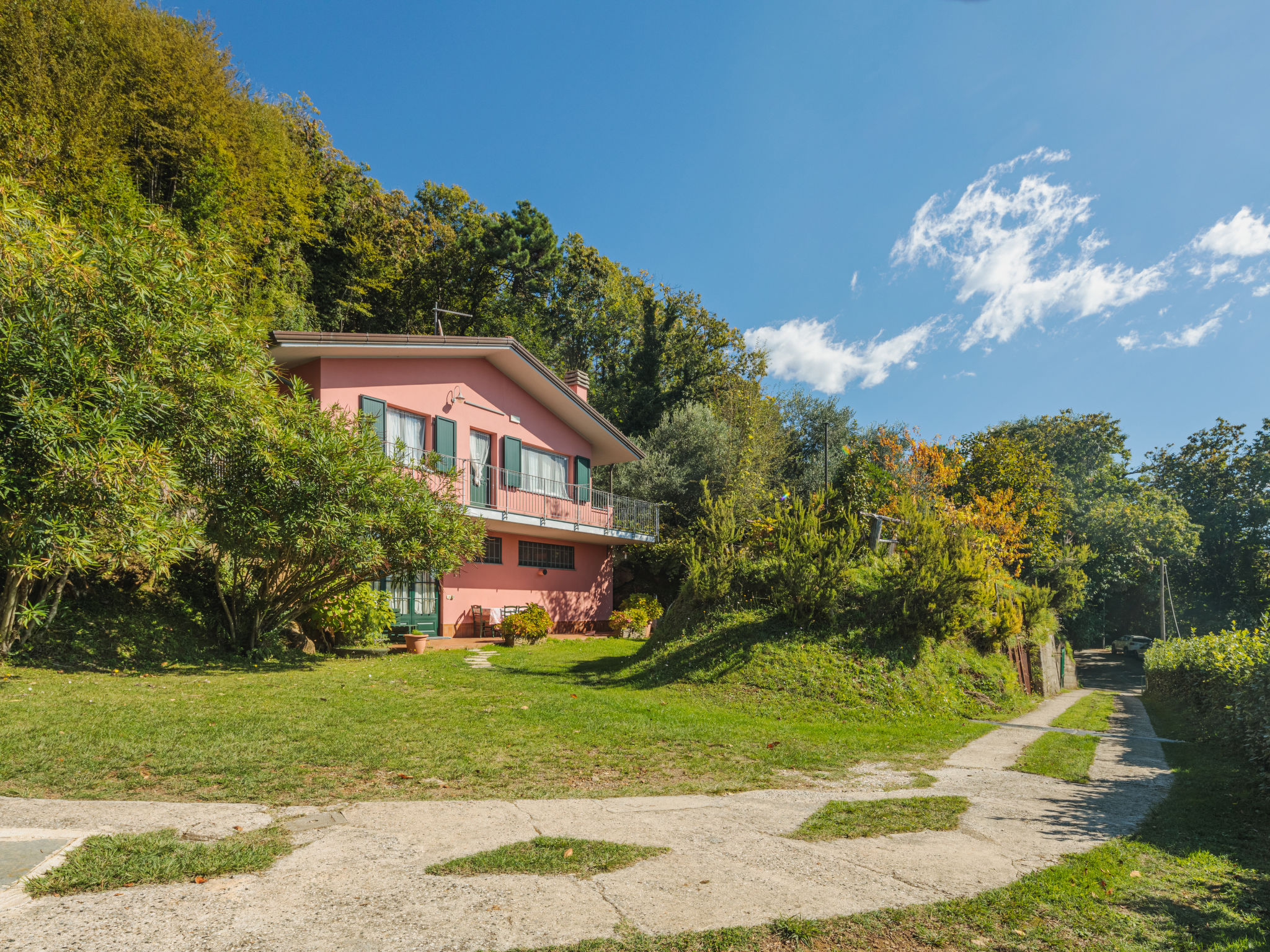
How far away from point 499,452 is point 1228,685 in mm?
17178

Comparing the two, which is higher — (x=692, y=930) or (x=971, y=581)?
(x=971, y=581)

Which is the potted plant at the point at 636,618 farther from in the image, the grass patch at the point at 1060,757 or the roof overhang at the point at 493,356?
the grass patch at the point at 1060,757

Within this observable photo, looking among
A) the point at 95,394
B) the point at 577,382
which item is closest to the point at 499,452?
the point at 577,382

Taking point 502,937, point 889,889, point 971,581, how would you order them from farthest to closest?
1. point 971,581
2. point 889,889
3. point 502,937

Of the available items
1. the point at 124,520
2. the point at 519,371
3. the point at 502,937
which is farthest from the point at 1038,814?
the point at 519,371

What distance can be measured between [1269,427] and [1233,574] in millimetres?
10858

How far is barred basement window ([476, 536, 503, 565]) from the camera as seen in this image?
67.5 ft

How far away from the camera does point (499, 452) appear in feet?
69.1

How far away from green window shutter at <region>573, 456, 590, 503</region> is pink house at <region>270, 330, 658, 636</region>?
0.15 ft

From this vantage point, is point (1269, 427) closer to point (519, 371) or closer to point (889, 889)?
point (519, 371)

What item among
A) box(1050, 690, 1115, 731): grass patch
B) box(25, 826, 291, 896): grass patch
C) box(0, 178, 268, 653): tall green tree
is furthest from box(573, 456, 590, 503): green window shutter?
box(25, 826, 291, 896): grass patch

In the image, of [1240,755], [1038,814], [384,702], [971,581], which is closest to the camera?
[1038,814]

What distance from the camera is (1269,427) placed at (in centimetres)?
4544

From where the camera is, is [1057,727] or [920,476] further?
[920,476]
